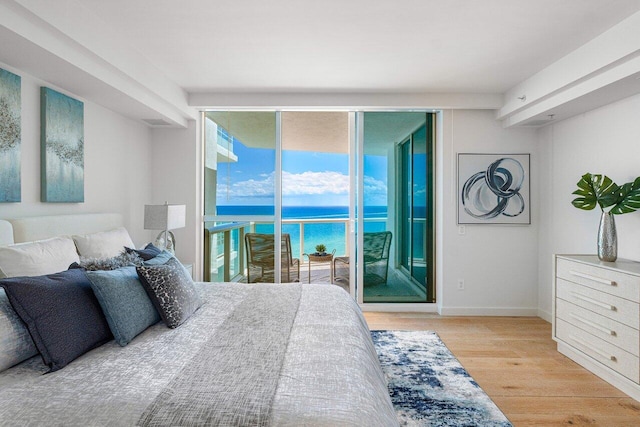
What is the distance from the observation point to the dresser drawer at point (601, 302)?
8.64 ft

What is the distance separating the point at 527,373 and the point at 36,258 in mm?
3526

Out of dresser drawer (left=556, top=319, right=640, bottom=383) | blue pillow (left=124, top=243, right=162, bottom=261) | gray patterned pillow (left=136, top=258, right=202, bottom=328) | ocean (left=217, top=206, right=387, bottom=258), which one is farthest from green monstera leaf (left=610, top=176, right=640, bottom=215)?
blue pillow (left=124, top=243, right=162, bottom=261)

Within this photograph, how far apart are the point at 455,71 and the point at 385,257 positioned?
232cm

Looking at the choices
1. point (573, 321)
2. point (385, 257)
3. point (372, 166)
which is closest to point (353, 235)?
point (385, 257)

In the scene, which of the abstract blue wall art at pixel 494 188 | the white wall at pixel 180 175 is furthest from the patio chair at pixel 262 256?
the abstract blue wall art at pixel 494 188

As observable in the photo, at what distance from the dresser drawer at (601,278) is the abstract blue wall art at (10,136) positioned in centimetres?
432

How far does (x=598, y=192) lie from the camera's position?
3.18m

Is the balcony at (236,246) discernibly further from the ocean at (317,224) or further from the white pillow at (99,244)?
the white pillow at (99,244)

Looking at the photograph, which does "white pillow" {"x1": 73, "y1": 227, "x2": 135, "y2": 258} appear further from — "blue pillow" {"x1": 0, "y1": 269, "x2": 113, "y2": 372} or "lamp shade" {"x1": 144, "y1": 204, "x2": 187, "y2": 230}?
"blue pillow" {"x1": 0, "y1": 269, "x2": 113, "y2": 372}

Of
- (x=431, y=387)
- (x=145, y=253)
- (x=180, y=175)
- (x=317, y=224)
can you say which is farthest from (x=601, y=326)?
(x=180, y=175)

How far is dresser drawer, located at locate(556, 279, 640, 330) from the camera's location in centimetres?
263

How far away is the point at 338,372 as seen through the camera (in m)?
1.55

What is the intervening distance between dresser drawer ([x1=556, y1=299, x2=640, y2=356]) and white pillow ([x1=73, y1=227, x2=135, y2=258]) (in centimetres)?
380

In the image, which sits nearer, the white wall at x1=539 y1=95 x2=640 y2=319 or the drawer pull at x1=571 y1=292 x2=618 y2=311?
the drawer pull at x1=571 y1=292 x2=618 y2=311
